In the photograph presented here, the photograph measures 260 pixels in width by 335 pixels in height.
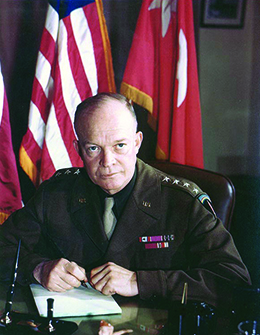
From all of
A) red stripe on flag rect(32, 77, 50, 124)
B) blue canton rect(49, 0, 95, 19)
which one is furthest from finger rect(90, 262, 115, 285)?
blue canton rect(49, 0, 95, 19)

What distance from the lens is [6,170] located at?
250 centimetres

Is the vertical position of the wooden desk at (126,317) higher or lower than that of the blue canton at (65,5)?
lower

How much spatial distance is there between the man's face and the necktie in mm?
106

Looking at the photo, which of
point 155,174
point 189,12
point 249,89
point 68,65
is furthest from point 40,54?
point 249,89

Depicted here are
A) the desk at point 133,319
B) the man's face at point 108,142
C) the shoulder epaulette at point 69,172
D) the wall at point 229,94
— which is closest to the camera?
the desk at point 133,319

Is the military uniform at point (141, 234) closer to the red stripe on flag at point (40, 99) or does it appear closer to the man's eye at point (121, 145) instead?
the man's eye at point (121, 145)

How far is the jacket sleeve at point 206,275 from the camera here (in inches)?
53.4

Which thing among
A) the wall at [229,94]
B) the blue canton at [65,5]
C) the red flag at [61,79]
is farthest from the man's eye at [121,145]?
the wall at [229,94]

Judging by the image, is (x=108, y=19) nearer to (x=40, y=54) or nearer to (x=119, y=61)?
(x=119, y=61)

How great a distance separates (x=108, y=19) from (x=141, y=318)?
216cm

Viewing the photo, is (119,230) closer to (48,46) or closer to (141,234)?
(141,234)

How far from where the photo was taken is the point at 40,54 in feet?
8.23

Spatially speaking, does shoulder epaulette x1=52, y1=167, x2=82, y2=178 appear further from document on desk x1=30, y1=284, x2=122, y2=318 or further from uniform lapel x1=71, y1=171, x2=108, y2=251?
document on desk x1=30, y1=284, x2=122, y2=318

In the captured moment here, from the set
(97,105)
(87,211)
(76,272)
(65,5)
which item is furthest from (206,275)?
(65,5)
